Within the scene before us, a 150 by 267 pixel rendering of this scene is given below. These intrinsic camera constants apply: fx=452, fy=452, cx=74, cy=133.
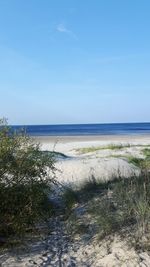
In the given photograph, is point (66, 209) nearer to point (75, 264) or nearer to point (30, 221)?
point (30, 221)

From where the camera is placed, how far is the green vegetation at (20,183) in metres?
6.24

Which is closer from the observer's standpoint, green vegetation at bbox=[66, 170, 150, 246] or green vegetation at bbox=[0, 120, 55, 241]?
green vegetation at bbox=[66, 170, 150, 246]

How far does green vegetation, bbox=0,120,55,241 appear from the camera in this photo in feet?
20.5

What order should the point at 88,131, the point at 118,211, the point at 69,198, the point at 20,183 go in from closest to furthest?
the point at 118,211, the point at 20,183, the point at 69,198, the point at 88,131

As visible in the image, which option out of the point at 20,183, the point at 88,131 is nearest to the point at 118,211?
the point at 20,183

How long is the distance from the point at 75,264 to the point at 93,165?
24.3ft

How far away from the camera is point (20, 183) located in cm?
665

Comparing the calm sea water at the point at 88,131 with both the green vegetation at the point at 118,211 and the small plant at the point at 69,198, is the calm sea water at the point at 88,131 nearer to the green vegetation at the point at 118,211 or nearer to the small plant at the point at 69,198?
the small plant at the point at 69,198

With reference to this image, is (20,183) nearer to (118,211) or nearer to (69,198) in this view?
(69,198)

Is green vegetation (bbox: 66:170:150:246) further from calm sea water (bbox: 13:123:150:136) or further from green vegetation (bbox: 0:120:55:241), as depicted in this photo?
calm sea water (bbox: 13:123:150:136)

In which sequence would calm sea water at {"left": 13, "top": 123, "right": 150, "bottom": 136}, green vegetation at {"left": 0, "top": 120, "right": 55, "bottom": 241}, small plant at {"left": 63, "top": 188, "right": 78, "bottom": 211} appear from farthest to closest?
calm sea water at {"left": 13, "top": 123, "right": 150, "bottom": 136}
small plant at {"left": 63, "top": 188, "right": 78, "bottom": 211}
green vegetation at {"left": 0, "top": 120, "right": 55, "bottom": 241}

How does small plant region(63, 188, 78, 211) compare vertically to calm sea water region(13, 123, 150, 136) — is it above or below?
→ below

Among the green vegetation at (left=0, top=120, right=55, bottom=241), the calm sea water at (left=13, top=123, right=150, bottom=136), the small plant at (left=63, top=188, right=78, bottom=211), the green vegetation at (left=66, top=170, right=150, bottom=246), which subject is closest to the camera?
the green vegetation at (left=66, top=170, right=150, bottom=246)

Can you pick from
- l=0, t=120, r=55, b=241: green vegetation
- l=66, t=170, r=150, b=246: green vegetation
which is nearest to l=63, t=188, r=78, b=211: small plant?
l=66, t=170, r=150, b=246: green vegetation
